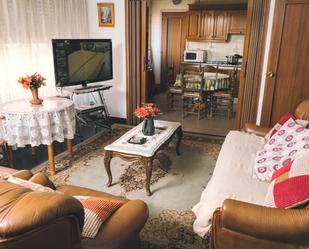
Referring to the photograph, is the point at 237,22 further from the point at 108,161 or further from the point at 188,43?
the point at 108,161

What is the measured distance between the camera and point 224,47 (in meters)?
7.16

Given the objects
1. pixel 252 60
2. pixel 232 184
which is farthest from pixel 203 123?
pixel 232 184

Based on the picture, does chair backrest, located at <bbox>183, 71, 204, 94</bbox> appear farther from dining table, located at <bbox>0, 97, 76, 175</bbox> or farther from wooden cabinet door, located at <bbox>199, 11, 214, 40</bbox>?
dining table, located at <bbox>0, 97, 76, 175</bbox>

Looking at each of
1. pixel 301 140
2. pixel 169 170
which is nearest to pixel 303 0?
pixel 301 140

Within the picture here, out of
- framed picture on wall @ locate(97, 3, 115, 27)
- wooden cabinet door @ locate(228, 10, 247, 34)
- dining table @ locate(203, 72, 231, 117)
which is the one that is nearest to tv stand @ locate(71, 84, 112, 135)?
framed picture on wall @ locate(97, 3, 115, 27)

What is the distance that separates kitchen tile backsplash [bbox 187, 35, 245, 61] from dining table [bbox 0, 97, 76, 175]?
5.13 m

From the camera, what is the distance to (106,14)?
4.58 meters

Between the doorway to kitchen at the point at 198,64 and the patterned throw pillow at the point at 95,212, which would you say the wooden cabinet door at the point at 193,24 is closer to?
the doorway to kitchen at the point at 198,64

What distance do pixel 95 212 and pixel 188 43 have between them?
674 centimetres

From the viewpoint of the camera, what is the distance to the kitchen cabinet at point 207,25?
22.2 ft

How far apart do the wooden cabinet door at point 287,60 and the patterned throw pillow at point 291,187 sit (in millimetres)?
2322

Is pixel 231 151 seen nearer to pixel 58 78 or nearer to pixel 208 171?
pixel 208 171

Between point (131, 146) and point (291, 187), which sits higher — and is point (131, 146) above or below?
below

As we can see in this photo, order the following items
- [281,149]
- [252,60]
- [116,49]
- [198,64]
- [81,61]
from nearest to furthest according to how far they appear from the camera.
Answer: [281,149]
[252,60]
[81,61]
[116,49]
[198,64]
